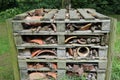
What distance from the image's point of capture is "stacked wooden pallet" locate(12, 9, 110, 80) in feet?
10.0

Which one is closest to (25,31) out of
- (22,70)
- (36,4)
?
(22,70)

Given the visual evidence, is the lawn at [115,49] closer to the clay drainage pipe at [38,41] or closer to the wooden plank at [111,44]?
the wooden plank at [111,44]

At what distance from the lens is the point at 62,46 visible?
3.14m

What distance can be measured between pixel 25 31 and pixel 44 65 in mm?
596

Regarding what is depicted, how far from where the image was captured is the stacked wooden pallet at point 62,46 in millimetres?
3061

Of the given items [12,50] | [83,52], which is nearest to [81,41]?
[83,52]

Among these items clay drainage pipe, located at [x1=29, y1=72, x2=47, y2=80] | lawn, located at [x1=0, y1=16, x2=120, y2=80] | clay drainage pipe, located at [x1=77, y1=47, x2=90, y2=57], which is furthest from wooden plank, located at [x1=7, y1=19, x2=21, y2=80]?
clay drainage pipe, located at [x1=77, y1=47, x2=90, y2=57]

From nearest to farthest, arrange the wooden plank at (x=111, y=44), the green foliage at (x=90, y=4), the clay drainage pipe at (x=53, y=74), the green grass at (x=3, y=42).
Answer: the wooden plank at (x=111, y=44) < the clay drainage pipe at (x=53, y=74) < the green grass at (x=3, y=42) < the green foliage at (x=90, y=4)

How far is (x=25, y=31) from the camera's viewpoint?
3.10 metres

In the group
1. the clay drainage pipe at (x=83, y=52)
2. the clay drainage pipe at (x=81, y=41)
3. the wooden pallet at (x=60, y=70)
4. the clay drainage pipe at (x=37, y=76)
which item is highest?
the clay drainage pipe at (x=81, y=41)

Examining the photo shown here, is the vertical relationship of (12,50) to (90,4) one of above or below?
above

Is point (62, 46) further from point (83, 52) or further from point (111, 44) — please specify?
point (111, 44)

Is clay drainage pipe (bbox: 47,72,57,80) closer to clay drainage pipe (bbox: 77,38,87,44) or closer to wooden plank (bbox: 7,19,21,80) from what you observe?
wooden plank (bbox: 7,19,21,80)

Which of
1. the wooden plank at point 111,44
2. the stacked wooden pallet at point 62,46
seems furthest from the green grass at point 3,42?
the wooden plank at point 111,44
